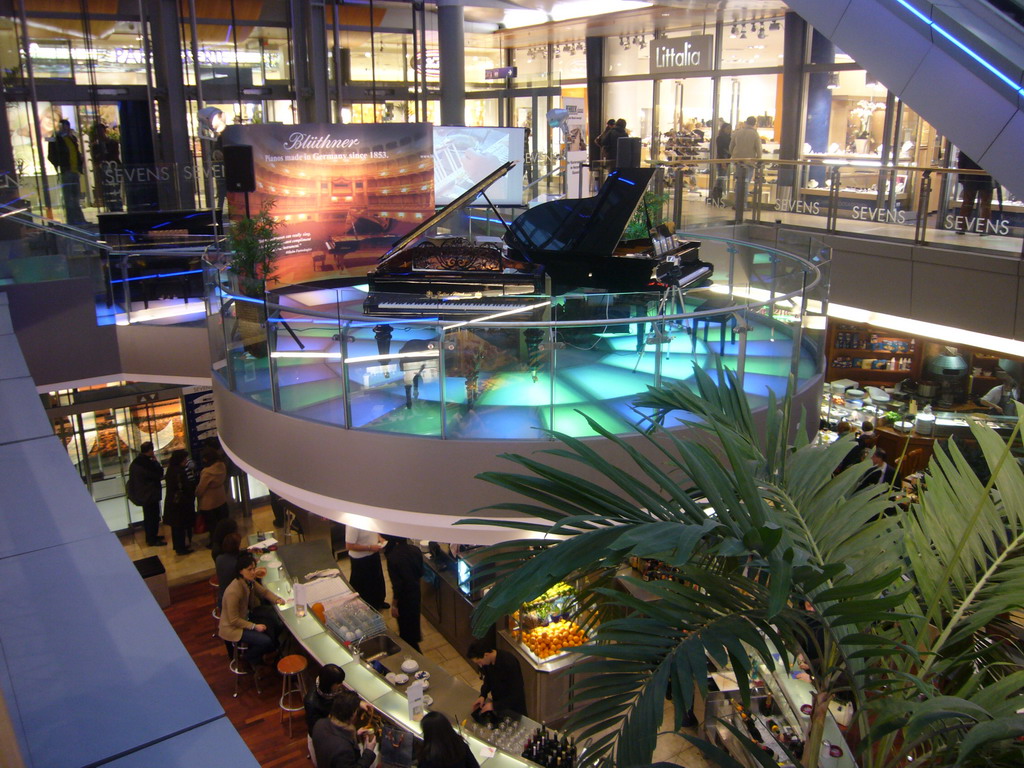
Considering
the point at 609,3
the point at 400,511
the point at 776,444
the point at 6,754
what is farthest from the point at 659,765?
the point at 609,3

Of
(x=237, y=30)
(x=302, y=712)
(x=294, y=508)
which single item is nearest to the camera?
(x=302, y=712)

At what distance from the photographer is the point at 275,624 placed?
28.0ft

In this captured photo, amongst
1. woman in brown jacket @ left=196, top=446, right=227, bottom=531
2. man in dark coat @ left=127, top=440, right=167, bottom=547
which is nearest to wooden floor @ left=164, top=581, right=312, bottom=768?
woman in brown jacket @ left=196, top=446, right=227, bottom=531

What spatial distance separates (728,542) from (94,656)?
162 cm

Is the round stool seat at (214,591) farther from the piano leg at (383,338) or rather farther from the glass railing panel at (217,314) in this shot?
→ the piano leg at (383,338)

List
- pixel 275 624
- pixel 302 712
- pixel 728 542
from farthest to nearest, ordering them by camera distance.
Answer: pixel 275 624, pixel 302 712, pixel 728 542

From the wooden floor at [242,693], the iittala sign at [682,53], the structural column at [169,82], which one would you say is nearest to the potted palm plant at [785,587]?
the wooden floor at [242,693]

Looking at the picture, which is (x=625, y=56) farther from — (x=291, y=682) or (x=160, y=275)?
(x=291, y=682)

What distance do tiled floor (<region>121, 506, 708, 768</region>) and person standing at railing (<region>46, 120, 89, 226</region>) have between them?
17.1 feet

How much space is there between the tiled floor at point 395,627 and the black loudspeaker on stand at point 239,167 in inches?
170

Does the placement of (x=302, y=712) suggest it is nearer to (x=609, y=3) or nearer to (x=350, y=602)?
(x=350, y=602)

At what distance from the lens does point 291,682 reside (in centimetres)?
840

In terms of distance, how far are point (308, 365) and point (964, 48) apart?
781 cm

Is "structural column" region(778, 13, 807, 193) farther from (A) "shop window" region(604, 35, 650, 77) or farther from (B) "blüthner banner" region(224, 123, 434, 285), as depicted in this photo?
(B) "blüthner banner" region(224, 123, 434, 285)
